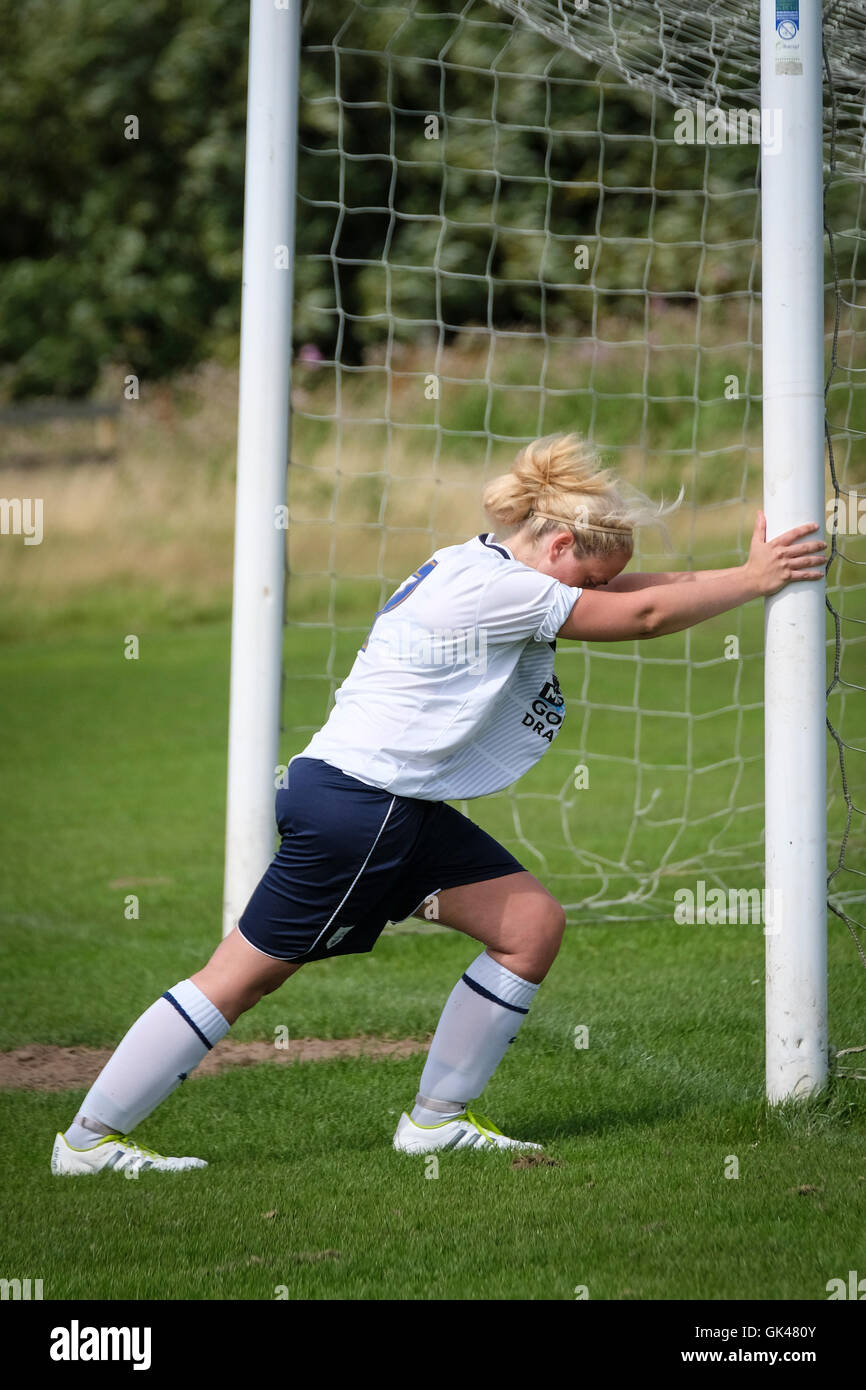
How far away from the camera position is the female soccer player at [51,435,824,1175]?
10.6 ft

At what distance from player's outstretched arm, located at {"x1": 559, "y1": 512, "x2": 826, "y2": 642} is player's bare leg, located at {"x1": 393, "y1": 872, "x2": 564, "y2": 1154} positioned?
656 millimetres

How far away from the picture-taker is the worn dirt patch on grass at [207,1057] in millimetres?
4406

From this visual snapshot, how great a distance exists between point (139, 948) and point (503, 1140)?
276 cm

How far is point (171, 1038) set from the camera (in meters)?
3.28

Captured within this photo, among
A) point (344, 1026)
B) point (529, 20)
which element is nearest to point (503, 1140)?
point (344, 1026)

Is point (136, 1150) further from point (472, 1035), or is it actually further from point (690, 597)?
point (690, 597)

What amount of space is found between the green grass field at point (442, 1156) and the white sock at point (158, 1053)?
0.19 metres

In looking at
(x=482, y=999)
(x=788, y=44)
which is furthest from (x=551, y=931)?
(x=788, y=44)

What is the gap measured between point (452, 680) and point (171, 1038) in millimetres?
1024

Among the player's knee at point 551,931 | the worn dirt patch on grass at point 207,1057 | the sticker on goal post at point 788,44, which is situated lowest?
the worn dirt patch on grass at point 207,1057

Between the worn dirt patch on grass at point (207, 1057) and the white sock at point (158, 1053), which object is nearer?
the white sock at point (158, 1053)
